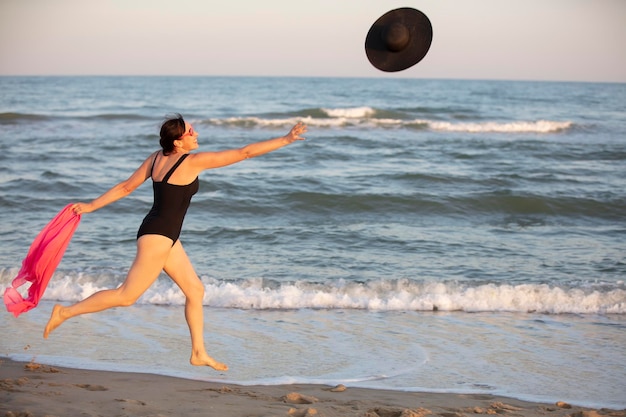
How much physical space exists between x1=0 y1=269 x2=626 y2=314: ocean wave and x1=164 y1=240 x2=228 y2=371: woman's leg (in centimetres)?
280

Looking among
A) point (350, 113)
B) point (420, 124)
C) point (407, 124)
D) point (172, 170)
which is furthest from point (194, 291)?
point (350, 113)

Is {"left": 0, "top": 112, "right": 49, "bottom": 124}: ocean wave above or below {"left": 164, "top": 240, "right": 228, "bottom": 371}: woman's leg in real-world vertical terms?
Result: above

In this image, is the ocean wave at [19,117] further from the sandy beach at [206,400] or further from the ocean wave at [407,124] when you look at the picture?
the sandy beach at [206,400]

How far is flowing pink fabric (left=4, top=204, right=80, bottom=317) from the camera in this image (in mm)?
5219

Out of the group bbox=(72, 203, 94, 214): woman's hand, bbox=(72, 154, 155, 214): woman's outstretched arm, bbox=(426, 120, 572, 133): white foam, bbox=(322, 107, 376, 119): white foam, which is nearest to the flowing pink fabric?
bbox=(72, 203, 94, 214): woman's hand

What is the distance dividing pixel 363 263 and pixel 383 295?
1435 mm

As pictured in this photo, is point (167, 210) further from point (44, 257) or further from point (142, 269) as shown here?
point (44, 257)

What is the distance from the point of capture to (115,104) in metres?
36.2

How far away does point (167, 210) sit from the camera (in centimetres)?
476

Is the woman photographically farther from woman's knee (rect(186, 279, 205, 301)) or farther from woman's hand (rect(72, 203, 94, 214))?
woman's hand (rect(72, 203, 94, 214))

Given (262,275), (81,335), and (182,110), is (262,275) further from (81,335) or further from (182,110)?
(182,110)

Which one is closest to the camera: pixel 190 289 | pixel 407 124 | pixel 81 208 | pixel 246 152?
pixel 246 152

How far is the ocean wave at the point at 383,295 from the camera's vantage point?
26.3 ft

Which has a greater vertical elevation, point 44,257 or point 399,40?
point 399,40
